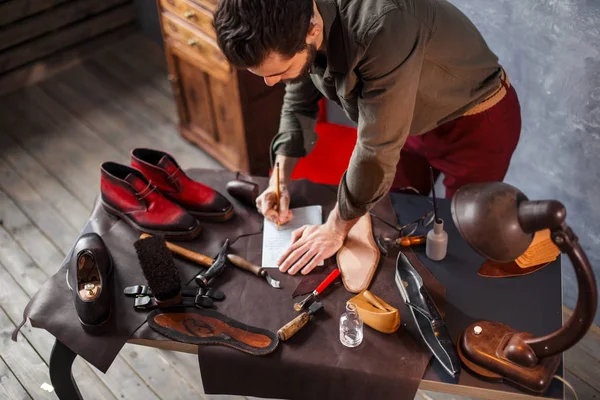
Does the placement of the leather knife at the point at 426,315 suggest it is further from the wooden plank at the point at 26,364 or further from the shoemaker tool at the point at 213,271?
the wooden plank at the point at 26,364

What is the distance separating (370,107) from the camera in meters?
1.52

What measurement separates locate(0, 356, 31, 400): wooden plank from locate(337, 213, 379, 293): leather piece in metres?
1.40

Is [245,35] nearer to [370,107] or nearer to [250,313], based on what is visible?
[370,107]

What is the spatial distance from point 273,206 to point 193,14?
126cm

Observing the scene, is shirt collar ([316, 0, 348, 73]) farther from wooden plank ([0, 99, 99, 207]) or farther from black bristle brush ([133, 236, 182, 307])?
wooden plank ([0, 99, 99, 207])

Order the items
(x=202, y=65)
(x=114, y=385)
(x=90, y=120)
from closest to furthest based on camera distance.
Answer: (x=114, y=385), (x=202, y=65), (x=90, y=120)

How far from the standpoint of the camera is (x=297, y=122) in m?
2.02

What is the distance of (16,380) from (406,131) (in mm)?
1803

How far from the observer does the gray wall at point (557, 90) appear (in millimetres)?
2057

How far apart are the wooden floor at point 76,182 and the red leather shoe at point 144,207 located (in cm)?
79

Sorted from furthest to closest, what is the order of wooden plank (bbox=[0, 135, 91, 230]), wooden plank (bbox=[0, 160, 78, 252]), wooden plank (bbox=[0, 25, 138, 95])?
wooden plank (bbox=[0, 25, 138, 95])
wooden plank (bbox=[0, 135, 91, 230])
wooden plank (bbox=[0, 160, 78, 252])

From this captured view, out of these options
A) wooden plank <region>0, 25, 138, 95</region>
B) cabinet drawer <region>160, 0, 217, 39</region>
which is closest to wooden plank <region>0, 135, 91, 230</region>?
wooden plank <region>0, 25, 138, 95</region>

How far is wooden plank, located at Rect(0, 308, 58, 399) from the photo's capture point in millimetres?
2375

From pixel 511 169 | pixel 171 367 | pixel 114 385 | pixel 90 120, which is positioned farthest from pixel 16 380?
pixel 511 169
